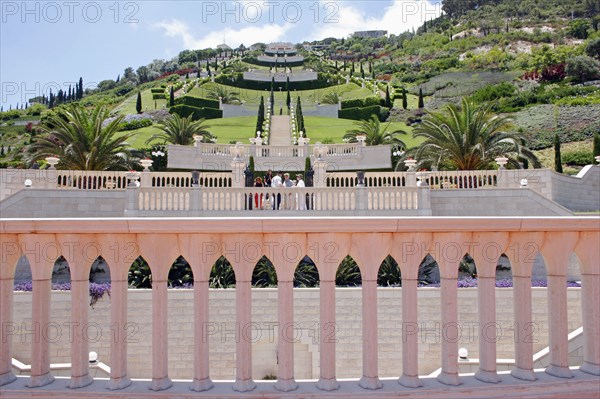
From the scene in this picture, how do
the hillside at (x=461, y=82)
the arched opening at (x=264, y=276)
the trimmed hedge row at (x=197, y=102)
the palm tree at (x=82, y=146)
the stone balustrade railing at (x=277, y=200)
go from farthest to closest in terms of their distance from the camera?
the trimmed hedge row at (x=197, y=102) < the hillside at (x=461, y=82) < the palm tree at (x=82, y=146) < the stone balustrade railing at (x=277, y=200) < the arched opening at (x=264, y=276)

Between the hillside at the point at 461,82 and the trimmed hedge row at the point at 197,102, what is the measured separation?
8.48ft

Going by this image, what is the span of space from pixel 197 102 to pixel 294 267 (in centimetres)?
6966

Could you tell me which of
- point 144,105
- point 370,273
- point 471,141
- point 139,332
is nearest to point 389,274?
point 139,332

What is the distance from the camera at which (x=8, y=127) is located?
7550cm

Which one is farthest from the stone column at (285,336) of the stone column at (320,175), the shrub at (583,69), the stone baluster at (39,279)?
the shrub at (583,69)

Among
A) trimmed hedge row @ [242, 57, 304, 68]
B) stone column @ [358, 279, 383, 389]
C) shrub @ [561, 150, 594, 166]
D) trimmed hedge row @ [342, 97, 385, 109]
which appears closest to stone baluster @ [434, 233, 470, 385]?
stone column @ [358, 279, 383, 389]

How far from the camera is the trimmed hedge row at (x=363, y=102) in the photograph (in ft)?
222

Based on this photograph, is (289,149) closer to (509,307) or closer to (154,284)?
(509,307)

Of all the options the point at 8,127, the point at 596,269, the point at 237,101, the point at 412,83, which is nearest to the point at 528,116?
the point at 412,83

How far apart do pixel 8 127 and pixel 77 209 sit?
7036 cm

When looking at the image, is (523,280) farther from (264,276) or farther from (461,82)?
(461,82)

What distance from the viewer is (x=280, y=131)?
1994 inches

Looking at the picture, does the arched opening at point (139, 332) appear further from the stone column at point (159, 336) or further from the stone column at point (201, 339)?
the stone column at point (201, 339)

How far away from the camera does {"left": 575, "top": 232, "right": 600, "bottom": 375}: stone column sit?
567 cm
